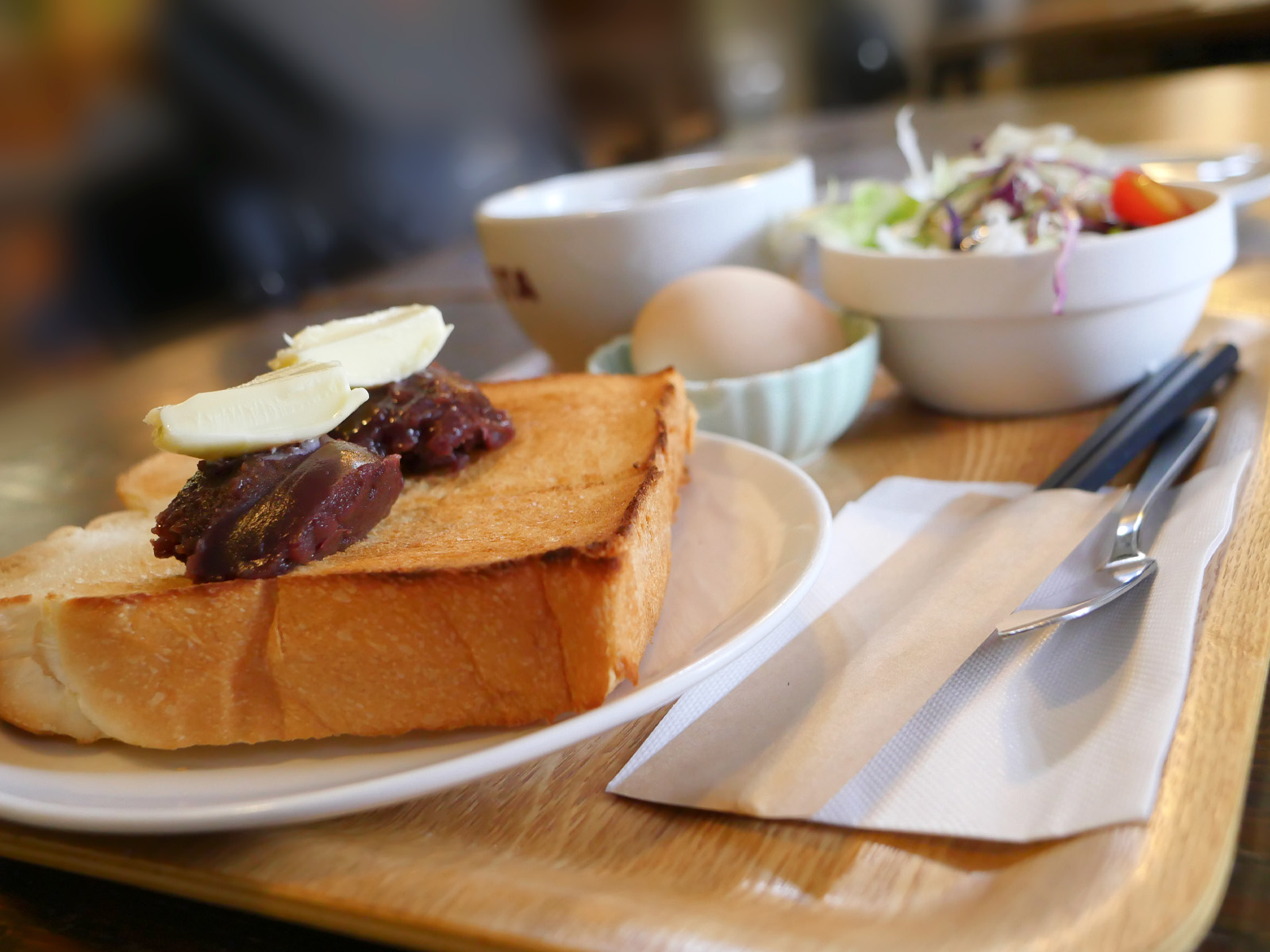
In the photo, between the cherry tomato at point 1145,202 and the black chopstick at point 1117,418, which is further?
the cherry tomato at point 1145,202

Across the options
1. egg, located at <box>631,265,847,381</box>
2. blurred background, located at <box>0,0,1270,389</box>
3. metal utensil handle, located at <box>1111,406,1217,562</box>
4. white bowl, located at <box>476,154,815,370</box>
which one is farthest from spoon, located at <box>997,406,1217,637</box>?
blurred background, located at <box>0,0,1270,389</box>

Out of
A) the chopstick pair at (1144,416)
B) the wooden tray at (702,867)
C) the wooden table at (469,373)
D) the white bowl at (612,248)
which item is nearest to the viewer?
the wooden tray at (702,867)

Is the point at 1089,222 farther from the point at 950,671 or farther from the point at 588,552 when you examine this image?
the point at 588,552

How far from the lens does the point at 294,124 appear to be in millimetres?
3643

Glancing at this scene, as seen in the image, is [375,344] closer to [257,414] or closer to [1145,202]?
[257,414]

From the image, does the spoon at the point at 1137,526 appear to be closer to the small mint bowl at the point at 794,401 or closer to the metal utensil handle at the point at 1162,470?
the metal utensil handle at the point at 1162,470

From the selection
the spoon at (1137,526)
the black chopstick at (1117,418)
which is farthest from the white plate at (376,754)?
the black chopstick at (1117,418)

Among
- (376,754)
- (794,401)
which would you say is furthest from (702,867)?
(794,401)

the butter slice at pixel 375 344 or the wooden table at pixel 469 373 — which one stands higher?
the butter slice at pixel 375 344

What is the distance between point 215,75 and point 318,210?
0.56 metres

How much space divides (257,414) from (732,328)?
22.6 inches

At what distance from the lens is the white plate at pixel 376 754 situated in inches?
20.8

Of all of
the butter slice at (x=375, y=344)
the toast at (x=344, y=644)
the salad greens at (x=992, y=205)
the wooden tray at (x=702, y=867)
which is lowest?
the wooden tray at (x=702, y=867)

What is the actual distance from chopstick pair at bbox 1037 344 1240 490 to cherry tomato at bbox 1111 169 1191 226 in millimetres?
172
